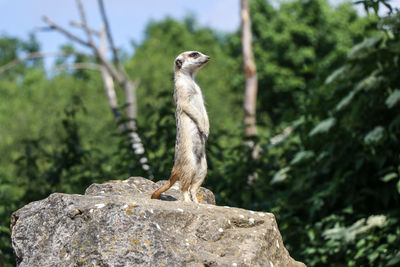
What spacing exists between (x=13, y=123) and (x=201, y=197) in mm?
37016

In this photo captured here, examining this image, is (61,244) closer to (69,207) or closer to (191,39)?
(69,207)

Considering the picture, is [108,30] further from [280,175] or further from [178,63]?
[178,63]

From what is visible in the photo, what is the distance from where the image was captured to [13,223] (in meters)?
4.61

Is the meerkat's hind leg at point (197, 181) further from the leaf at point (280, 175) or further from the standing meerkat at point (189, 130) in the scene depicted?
the leaf at point (280, 175)

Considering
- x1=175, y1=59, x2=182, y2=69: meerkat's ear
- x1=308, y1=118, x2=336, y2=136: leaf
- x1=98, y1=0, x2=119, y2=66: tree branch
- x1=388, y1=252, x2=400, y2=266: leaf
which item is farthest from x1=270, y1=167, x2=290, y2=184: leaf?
x1=98, y1=0, x2=119, y2=66: tree branch

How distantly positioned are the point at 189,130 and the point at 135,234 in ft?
4.09

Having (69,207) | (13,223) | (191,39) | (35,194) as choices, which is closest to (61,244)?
(69,207)

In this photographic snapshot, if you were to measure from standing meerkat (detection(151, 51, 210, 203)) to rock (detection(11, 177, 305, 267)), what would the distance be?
1.20 ft

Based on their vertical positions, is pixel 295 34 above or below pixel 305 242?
above

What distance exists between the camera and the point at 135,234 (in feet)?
13.2

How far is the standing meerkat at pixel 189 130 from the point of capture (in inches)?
193

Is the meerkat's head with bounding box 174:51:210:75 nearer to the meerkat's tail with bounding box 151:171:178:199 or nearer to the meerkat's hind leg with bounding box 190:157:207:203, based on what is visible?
the meerkat's hind leg with bounding box 190:157:207:203

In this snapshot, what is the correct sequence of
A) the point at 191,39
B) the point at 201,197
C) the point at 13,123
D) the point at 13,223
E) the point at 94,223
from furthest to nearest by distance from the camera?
1. the point at 191,39
2. the point at 13,123
3. the point at 201,197
4. the point at 13,223
5. the point at 94,223

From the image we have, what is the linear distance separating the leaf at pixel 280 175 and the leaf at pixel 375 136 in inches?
65.9
